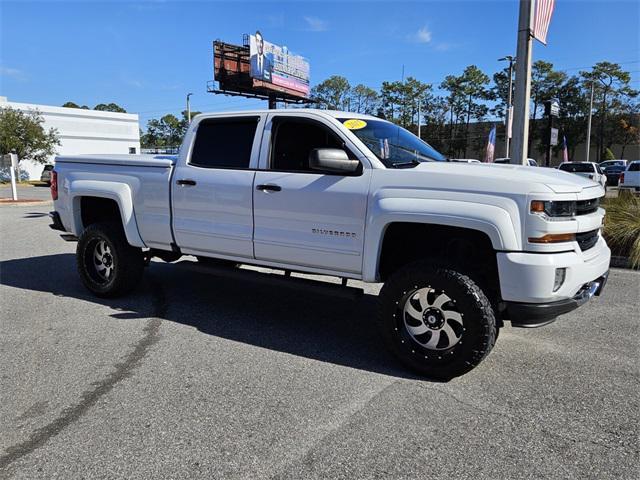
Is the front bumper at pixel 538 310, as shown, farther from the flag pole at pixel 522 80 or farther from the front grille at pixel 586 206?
the flag pole at pixel 522 80

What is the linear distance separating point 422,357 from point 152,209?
10.6ft

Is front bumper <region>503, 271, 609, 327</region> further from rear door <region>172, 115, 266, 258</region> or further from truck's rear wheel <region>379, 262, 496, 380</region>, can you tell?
rear door <region>172, 115, 266, 258</region>

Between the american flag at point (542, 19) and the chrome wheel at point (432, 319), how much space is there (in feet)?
27.2

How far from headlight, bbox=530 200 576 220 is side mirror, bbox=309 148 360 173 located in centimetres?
141

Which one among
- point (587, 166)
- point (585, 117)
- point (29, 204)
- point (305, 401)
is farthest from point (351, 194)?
point (585, 117)

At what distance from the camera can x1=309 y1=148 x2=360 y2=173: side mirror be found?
4066 millimetres

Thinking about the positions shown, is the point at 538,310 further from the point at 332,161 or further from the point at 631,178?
the point at 631,178

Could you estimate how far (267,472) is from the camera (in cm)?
274

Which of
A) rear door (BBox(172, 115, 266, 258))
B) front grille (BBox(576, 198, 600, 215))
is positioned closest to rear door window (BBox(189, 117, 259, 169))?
rear door (BBox(172, 115, 266, 258))

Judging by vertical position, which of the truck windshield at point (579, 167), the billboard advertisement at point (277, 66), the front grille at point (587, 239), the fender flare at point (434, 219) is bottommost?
the front grille at point (587, 239)

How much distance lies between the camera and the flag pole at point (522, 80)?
9883mm

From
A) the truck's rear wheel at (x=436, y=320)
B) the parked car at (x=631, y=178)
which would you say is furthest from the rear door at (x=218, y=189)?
the parked car at (x=631, y=178)

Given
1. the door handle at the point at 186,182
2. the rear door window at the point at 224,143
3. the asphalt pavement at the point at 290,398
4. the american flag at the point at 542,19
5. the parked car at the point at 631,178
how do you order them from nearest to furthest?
the asphalt pavement at the point at 290,398 < the rear door window at the point at 224,143 < the door handle at the point at 186,182 < the american flag at the point at 542,19 < the parked car at the point at 631,178

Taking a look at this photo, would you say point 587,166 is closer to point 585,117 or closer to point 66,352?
point 66,352
